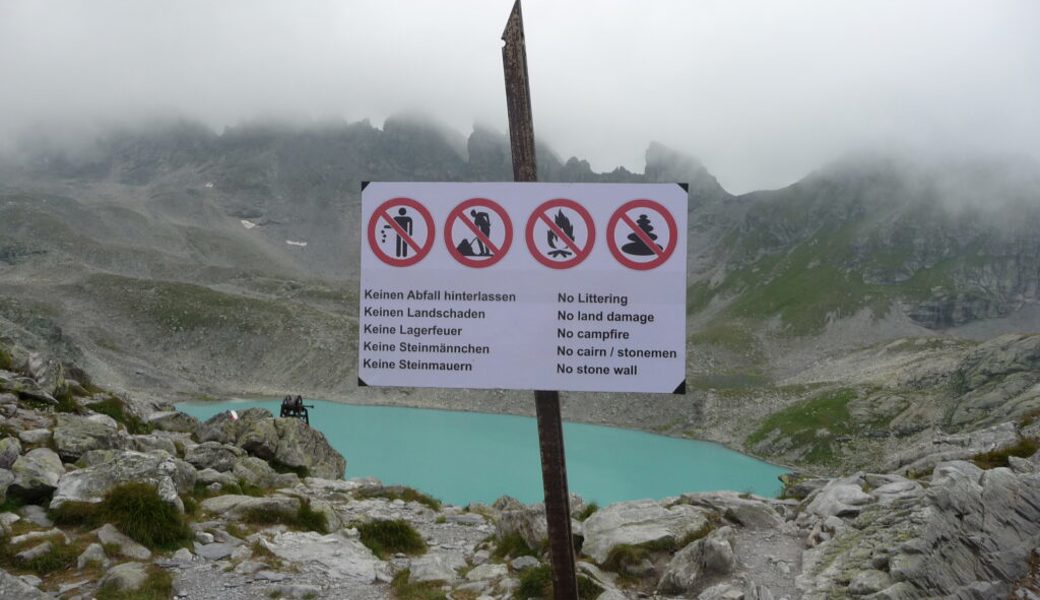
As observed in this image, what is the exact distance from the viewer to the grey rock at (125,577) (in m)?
8.27

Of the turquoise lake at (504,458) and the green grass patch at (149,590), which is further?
the turquoise lake at (504,458)

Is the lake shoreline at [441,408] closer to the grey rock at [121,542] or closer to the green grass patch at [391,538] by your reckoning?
the green grass patch at [391,538]

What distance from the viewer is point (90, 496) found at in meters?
10.4

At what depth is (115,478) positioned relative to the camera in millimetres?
10734

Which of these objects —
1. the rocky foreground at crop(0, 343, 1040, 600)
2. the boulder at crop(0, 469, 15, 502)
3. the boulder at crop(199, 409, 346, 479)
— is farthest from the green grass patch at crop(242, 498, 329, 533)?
the boulder at crop(199, 409, 346, 479)

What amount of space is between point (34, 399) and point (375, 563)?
11136 millimetres

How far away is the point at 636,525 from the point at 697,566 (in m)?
1.65

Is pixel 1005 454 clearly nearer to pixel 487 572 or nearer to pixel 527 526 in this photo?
pixel 527 526

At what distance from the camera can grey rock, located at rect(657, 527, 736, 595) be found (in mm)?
8922

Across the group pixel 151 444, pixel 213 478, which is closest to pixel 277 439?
pixel 151 444

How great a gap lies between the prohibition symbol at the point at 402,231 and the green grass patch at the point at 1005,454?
12.2 meters

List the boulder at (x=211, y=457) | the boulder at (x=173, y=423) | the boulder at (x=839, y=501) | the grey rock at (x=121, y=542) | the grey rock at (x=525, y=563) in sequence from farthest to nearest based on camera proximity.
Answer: the boulder at (x=173, y=423) < the boulder at (x=211, y=457) < the boulder at (x=839, y=501) < the grey rock at (x=525, y=563) < the grey rock at (x=121, y=542)

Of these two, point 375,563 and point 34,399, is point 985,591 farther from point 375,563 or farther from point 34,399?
point 34,399

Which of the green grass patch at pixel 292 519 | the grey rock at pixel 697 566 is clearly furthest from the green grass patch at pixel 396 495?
the grey rock at pixel 697 566
